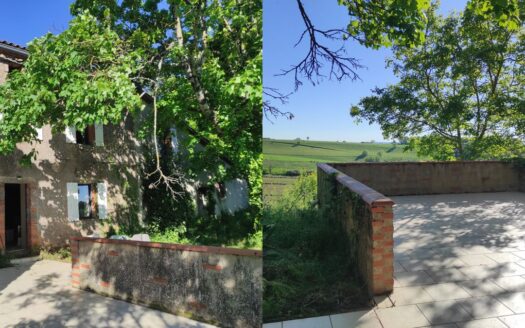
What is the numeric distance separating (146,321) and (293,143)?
1.99 m

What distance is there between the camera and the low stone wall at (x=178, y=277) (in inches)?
96.7

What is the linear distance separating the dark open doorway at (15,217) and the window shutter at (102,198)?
1221 millimetres

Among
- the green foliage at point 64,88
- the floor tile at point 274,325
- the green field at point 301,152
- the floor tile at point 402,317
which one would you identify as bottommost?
the floor tile at point 274,325

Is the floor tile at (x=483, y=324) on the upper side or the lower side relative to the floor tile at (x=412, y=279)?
lower

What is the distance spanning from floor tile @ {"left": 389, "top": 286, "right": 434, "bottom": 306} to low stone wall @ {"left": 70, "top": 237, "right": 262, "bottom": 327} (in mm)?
1043

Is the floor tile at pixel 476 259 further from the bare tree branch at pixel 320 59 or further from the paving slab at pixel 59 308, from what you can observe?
the paving slab at pixel 59 308

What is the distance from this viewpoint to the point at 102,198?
5492mm

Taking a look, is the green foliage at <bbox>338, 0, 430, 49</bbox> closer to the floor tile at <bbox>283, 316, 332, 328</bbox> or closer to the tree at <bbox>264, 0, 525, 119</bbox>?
the tree at <bbox>264, 0, 525, 119</bbox>

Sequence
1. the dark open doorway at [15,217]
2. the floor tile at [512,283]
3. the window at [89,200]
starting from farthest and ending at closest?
the window at [89,200] → the dark open doorway at [15,217] → the floor tile at [512,283]

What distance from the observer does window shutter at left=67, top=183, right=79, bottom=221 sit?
15.9 ft

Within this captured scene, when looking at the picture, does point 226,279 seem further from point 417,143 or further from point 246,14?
point 246,14

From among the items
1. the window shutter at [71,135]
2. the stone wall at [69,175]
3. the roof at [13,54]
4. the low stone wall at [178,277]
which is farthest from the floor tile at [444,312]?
the window shutter at [71,135]

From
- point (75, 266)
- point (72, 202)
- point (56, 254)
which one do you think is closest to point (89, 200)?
point (72, 202)

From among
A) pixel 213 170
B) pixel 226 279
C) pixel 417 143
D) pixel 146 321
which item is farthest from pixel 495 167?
pixel 213 170
